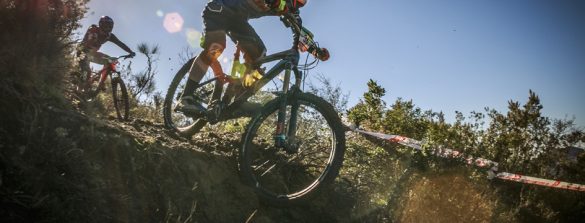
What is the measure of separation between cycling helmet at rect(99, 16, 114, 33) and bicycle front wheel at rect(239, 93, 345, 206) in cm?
503

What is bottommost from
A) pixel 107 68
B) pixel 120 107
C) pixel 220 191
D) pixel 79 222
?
pixel 79 222

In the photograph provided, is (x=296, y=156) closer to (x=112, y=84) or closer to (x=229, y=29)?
(x=229, y=29)

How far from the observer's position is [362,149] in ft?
17.9

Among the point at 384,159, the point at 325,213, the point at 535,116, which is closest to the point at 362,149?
the point at 384,159

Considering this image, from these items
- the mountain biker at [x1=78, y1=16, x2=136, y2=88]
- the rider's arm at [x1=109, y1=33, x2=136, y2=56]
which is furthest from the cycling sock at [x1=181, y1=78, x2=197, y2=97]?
the rider's arm at [x1=109, y1=33, x2=136, y2=56]

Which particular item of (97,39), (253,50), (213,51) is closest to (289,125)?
(253,50)

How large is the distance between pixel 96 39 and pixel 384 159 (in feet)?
19.9

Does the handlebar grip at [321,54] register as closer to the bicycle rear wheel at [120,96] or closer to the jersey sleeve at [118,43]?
the bicycle rear wheel at [120,96]

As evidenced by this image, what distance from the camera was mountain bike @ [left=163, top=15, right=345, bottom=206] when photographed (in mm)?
3135

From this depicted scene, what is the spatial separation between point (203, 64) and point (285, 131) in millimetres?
1482

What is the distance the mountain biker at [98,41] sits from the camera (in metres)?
6.78

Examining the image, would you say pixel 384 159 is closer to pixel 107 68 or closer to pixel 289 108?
pixel 289 108

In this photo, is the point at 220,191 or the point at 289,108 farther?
the point at 289,108

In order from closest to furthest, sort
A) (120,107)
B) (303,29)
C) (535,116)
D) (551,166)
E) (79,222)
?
(79,222)
(303,29)
(120,107)
(551,166)
(535,116)
